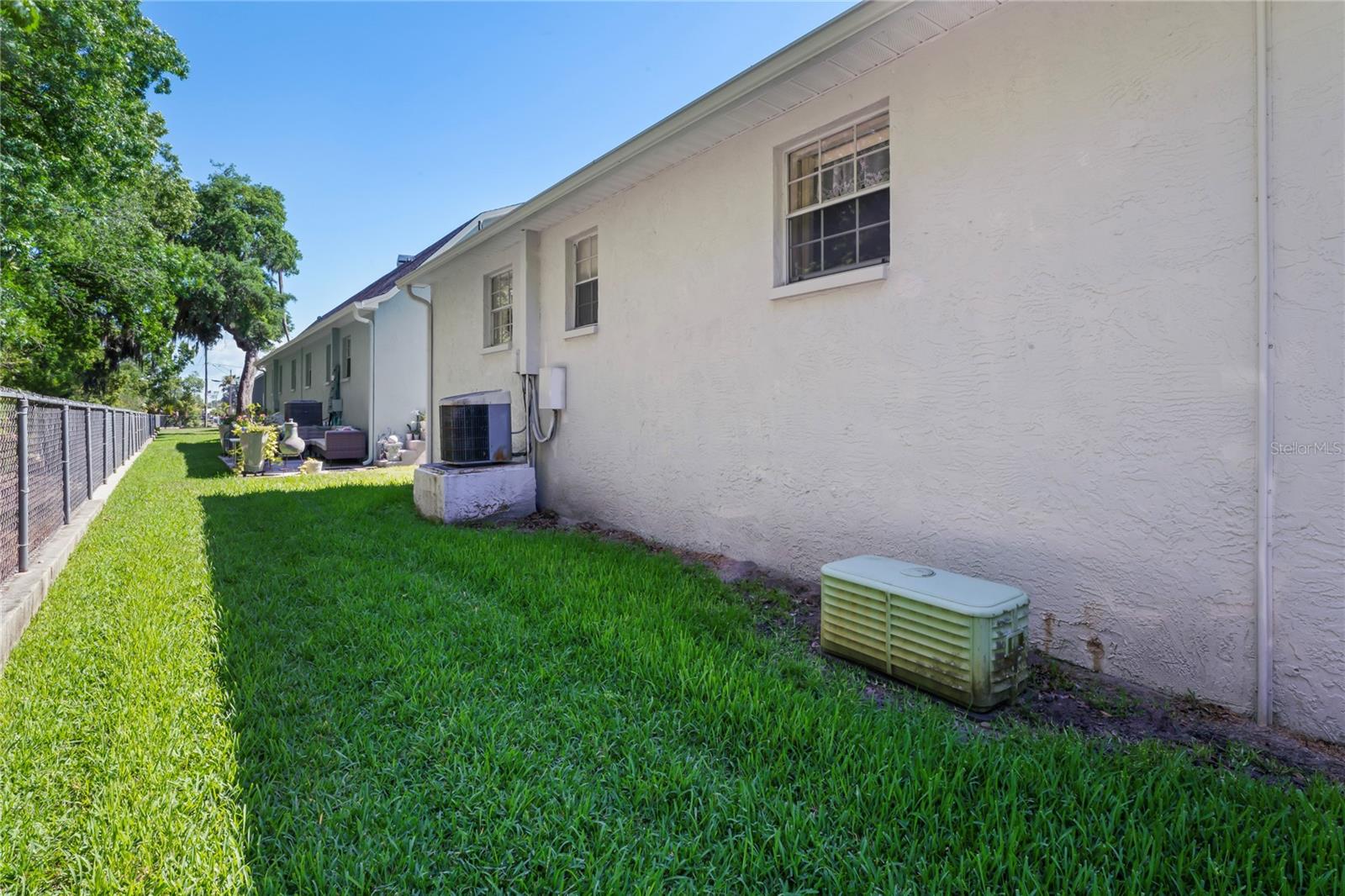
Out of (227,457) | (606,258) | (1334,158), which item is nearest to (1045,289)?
(1334,158)

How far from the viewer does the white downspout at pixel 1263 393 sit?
2463mm

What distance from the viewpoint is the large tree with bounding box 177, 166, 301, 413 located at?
23.6m

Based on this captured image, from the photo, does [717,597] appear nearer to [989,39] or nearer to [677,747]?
[677,747]

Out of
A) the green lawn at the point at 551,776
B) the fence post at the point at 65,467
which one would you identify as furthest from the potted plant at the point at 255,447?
the green lawn at the point at 551,776

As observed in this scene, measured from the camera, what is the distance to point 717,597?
405cm

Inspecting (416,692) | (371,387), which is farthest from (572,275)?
(371,387)

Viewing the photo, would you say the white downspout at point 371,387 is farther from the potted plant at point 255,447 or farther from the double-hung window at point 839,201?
the double-hung window at point 839,201

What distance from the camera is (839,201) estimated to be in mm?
4266

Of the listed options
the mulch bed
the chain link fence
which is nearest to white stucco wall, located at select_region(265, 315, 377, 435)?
the chain link fence

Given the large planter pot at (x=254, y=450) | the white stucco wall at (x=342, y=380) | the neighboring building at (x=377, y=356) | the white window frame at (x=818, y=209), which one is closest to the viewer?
the white window frame at (x=818, y=209)

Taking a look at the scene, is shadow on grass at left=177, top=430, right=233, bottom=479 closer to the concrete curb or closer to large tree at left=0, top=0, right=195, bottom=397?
large tree at left=0, top=0, right=195, bottom=397

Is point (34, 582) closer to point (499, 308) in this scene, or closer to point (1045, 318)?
point (499, 308)

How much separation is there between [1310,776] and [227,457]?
17688 millimetres

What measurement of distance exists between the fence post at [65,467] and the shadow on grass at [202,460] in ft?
17.4
